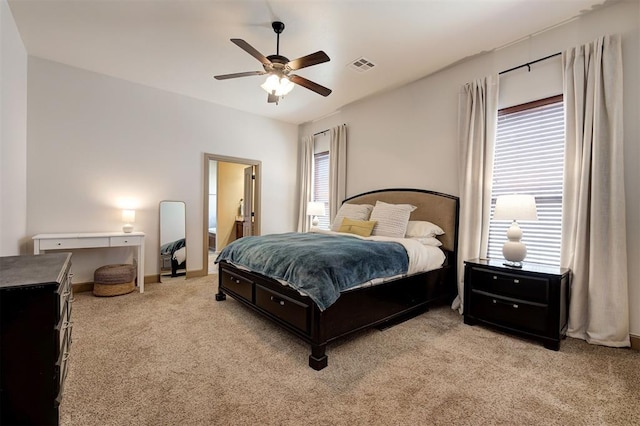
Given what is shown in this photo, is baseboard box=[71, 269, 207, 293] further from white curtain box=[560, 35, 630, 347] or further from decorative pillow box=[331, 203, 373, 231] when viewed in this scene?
white curtain box=[560, 35, 630, 347]

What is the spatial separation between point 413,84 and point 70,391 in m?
4.69

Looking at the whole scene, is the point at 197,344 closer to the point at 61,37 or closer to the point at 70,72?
the point at 61,37

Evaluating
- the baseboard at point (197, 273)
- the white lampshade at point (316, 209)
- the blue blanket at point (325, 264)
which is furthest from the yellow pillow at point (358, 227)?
the baseboard at point (197, 273)

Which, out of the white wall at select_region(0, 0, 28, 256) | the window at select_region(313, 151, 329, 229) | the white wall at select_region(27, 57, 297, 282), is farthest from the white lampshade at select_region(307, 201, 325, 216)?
the white wall at select_region(0, 0, 28, 256)

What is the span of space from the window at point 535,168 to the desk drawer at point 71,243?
473cm

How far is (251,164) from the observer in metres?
5.45

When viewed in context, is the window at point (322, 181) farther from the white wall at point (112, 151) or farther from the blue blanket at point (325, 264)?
the blue blanket at point (325, 264)

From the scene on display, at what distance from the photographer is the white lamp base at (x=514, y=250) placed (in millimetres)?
Result: 2592

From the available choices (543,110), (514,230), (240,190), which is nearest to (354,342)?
(514,230)

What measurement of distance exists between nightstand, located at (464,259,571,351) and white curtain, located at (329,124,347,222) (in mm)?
2586

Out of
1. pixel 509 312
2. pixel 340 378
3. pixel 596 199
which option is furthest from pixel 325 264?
pixel 596 199

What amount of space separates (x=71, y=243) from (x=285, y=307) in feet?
9.62

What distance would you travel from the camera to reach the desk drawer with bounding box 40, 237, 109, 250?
3.22 meters

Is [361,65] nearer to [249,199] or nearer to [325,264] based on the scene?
[325,264]
